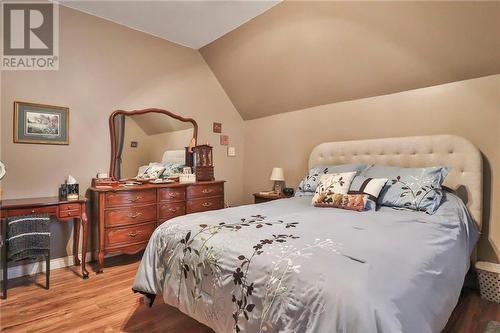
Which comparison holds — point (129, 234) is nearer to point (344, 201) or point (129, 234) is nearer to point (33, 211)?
point (33, 211)

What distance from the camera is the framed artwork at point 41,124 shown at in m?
2.64

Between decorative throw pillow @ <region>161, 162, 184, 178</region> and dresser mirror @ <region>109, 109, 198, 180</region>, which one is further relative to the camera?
decorative throw pillow @ <region>161, 162, 184, 178</region>

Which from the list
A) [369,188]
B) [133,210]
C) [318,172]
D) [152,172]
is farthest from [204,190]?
[369,188]

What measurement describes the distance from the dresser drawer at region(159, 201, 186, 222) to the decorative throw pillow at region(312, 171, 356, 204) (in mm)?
1672

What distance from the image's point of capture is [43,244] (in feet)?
7.80

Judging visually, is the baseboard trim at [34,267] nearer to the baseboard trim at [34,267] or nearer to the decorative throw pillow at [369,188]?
the baseboard trim at [34,267]

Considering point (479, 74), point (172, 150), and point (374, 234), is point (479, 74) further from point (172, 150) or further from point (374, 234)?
point (172, 150)

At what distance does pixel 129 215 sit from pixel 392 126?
2.95 metres

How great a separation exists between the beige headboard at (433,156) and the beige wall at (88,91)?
2238mm

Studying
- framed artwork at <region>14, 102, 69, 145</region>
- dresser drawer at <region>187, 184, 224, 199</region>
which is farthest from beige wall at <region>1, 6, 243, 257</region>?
dresser drawer at <region>187, 184, 224, 199</region>

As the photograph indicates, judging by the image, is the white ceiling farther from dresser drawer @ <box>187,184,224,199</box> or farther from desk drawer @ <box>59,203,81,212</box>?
desk drawer @ <box>59,203,81,212</box>

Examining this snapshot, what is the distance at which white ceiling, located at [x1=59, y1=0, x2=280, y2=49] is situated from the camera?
110 inches

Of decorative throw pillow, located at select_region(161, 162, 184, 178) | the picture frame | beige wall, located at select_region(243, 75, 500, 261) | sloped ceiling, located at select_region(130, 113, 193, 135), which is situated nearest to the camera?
beige wall, located at select_region(243, 75, 500, 261)

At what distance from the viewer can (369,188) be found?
2.32 m
